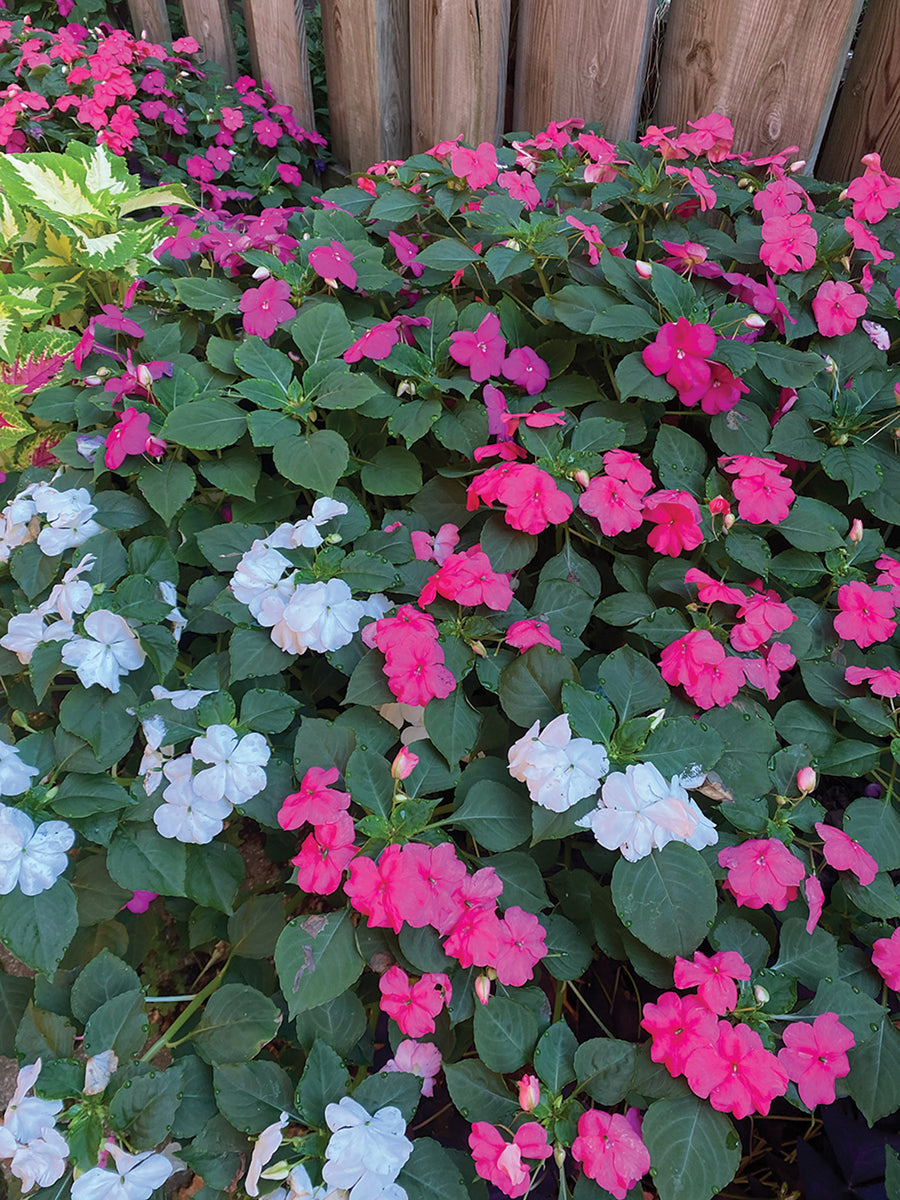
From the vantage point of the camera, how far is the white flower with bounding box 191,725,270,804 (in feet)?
3.42

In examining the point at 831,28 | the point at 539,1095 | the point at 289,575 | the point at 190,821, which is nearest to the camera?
the point at 539,1095

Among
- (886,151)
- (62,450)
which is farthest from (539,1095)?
(886,151)

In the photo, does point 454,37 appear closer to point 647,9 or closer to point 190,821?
point 647,9

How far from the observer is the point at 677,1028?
0.92 m

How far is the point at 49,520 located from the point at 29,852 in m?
0.57

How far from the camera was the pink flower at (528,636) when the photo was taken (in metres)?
1.11

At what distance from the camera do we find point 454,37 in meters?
2.36

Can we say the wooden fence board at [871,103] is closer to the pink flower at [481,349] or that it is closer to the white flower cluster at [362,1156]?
the pink flower at [481,349]

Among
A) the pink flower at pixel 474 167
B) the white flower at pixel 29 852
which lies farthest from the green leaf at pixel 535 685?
the pink flower at pixel 474 167

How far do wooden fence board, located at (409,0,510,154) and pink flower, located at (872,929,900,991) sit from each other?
2290 mm

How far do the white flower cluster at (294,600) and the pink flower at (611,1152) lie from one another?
2.20 ft

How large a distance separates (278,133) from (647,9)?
1.57 m

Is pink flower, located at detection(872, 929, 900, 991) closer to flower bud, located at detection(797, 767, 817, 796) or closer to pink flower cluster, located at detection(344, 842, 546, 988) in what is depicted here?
flower bud, located at detection(797, 767, 817, 796)

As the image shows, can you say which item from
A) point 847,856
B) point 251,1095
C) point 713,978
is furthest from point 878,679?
point 251,1095
